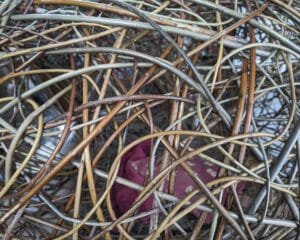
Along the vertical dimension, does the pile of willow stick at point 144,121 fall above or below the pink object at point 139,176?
above

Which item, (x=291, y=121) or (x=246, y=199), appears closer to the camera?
(x=291, y=121)

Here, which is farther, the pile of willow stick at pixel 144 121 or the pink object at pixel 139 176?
the pink object at pixel 139 176

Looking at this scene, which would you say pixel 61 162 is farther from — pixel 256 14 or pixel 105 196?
pixel 256 14

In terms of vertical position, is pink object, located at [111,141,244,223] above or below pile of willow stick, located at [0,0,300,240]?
below

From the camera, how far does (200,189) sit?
32 cm

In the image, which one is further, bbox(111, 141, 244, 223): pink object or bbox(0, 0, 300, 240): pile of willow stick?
bbox(111, 141, 244, 223): pink object

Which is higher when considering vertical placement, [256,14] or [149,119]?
[256,14]

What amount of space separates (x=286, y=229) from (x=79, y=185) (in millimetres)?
195

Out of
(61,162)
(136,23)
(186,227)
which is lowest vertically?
(186,227)

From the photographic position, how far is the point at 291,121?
1.15ft

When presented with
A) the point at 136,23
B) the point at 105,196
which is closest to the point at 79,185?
the point at 105,196

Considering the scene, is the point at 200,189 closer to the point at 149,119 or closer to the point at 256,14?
the point at 149,119

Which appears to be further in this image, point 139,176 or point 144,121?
point 139,176

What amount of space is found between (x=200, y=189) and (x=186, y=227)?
0.14 m
